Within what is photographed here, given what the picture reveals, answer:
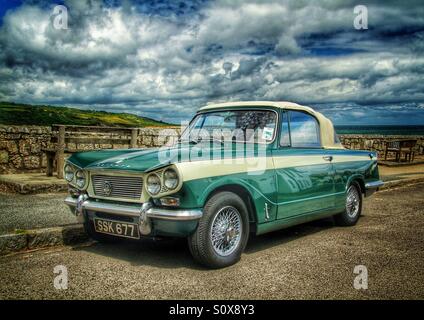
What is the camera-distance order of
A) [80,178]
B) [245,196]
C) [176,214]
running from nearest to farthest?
[176,214], [245,196], [80,178]

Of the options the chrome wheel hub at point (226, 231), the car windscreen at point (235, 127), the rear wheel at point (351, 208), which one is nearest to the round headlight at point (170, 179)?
the chrome wheel hub at point (226, 231)

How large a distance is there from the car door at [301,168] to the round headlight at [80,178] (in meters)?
2.09

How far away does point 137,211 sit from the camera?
12.6 ft

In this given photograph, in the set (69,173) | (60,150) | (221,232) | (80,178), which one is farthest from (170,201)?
(60,150)

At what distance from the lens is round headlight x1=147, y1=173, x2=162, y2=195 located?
379 cm

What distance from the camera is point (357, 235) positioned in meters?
5.50

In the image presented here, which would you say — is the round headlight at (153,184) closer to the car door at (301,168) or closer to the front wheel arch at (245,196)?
the front wheel arch at (245,196)

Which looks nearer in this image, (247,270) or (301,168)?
(247,270)

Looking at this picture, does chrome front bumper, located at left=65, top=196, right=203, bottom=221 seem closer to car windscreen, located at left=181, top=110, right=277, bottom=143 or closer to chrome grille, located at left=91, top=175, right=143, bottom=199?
chrome grille, located at left=91, top=175, right=143, bottom=199

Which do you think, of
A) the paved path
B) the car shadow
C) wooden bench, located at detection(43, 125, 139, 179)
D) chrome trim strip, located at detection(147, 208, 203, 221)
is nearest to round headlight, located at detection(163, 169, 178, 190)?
chrome trim strip, located at detection(147, 208, 203, 221)

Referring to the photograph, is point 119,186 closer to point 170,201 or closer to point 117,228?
point 117,228

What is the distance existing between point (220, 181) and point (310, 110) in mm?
2313

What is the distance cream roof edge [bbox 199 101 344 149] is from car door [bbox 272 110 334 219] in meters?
0.08

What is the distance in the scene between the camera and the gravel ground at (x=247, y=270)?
3338 millimetres
